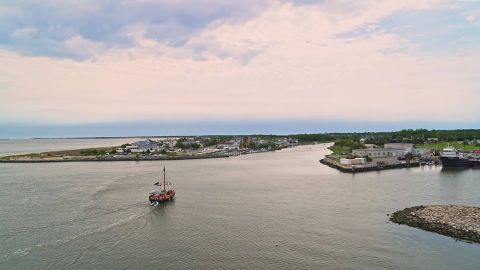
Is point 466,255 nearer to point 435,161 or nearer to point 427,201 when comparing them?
point 427,201

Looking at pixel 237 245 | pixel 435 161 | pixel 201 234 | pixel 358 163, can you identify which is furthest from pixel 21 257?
pixel 435 161

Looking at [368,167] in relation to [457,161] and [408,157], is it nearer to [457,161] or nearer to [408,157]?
[457,161]

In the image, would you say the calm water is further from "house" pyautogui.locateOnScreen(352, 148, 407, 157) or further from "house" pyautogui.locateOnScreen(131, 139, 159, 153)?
"house" pyautogui.locateOnScreen(131, 139, 159, 153)

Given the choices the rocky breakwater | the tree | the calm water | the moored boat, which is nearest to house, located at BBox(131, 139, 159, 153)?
the calm water

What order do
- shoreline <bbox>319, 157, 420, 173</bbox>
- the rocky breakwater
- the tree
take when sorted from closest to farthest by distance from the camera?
1. the rocky breakwater
2. shoreline <bbox>319, 157, 420, 173</bbox>
3. the tree

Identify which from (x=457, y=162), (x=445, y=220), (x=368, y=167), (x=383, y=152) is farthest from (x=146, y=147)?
(x=445, y=220)

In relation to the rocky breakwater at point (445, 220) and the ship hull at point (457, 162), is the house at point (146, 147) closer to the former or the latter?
the ship hull at point (457, 162)
